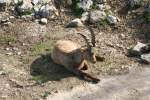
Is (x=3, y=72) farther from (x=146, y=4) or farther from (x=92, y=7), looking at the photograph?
(x=146, y=4)

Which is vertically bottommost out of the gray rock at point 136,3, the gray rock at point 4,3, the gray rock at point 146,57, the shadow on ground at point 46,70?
the shadow on ground at point 46,70

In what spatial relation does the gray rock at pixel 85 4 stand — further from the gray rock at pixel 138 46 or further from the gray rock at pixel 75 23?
the gray rock at pixel 138 46

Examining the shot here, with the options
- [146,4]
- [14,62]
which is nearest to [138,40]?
[146,4]

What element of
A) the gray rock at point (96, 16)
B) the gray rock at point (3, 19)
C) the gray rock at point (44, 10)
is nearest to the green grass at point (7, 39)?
the gray rock at point (3, 19)

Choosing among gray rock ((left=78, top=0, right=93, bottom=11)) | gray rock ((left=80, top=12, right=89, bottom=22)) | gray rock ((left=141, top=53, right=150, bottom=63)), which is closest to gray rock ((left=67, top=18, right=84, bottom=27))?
gray rock ((left=80, top=12, right=89, bottom=22))

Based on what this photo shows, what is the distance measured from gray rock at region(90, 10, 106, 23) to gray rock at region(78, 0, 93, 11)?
48 centimetres

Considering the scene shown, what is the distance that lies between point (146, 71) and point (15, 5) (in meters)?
5.59

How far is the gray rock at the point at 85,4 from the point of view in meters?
15.4

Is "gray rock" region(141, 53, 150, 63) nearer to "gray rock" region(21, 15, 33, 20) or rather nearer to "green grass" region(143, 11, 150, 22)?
"green grass" region(143, 11, 150, 22)

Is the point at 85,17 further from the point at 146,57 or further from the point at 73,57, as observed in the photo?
→ the point at 146,57

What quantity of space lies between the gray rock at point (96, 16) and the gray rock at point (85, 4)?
481 mm

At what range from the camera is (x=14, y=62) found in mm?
13258

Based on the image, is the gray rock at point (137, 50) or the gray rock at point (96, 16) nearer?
the gray rock at point (137, 50)

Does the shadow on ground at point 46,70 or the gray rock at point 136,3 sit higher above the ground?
the gray rock at point 136,3
